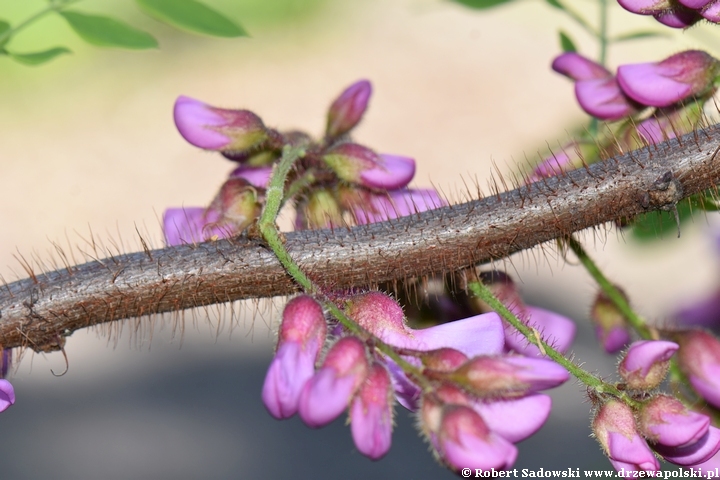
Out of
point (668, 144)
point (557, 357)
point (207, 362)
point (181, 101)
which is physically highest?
point (181, 101)

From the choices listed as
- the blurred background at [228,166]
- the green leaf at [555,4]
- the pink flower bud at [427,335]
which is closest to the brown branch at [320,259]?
the pink flower bud at [427,335]

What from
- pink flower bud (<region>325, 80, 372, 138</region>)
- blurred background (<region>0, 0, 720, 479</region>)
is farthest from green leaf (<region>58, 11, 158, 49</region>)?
blurred background (<region>0, 0, 720, 479</region>)

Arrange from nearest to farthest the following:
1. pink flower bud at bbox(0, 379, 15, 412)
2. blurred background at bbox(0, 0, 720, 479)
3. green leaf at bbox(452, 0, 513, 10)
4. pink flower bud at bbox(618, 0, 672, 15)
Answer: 1. pink flower bud at bbox(0, 379, 15, 412)
2. pink flower bud at bbox(618, 0, 672, 15)
3. green leaf at bbox(452, 0, 513, 10)
4. blurred background at bbox(0, 0, 720, 479)

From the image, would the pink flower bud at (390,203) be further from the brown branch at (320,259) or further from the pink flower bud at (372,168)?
the brown branch at (320,259)

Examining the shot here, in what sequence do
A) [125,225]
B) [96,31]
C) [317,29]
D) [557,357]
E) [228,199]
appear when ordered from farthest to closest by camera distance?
[317,29]
[125,225]
[96,31]
[228,199]
[557,357]

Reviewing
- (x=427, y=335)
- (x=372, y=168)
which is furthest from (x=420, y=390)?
(x=372, y=168)

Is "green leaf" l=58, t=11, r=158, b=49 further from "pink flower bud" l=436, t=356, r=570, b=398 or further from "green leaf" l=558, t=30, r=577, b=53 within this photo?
"green leaf" l=558, t=30, r=577, b=53

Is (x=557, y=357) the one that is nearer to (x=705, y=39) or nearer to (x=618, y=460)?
(x=618, y=460)

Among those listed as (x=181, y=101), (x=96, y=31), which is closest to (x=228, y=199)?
(x=181, y=101)
